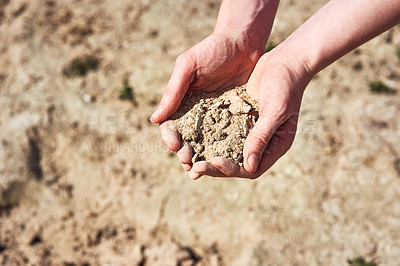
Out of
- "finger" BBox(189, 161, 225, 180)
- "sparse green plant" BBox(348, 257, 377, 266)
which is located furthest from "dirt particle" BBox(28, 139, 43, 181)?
"sparse green plant" BBox(348, 257, 377, 266)

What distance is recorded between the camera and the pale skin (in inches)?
89.2

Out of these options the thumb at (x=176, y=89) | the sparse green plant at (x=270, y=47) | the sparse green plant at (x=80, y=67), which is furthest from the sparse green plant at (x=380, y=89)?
the sparse green plant at (x=80, y=67)

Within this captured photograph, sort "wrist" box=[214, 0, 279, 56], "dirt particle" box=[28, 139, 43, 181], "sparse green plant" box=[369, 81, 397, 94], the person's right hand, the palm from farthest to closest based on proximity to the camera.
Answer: "sparse green plant" box=[369, 81, 397, 94], "dirt particle" box=[28, 139, 43, 181], "wrist" box=[214, 0, 279, 56], the palm, the person's right hand

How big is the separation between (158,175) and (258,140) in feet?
5.66

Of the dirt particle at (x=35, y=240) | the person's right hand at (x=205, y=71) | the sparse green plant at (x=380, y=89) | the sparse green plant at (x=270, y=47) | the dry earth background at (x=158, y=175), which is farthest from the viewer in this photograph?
the sparse green plant at (x=270, y=47)

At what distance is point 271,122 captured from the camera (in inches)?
91.7

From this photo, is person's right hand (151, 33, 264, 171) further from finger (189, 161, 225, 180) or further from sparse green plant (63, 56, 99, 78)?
sparse green plant (63, 56, 99, 78)

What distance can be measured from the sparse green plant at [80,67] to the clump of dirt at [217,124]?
2145 mm

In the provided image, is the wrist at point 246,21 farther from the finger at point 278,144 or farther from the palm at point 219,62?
the finger at point 278,144

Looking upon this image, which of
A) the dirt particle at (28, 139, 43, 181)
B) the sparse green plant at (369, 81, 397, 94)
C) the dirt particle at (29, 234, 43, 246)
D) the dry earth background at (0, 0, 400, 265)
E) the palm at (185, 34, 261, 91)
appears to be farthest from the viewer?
the sparse green plant at (369, 81, 397, 94)

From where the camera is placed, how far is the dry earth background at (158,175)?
3354 mm

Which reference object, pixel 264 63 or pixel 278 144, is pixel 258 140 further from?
pixel 264 63

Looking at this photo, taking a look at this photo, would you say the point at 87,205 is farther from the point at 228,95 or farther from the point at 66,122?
the point at 228,95

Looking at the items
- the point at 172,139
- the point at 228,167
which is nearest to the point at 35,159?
the point at 172,139
